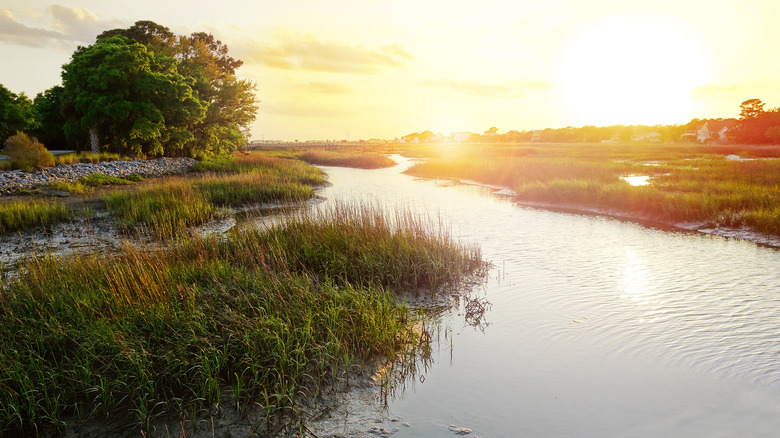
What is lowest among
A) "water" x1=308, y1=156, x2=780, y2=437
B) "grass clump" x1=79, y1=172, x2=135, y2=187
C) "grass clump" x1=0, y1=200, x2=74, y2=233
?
"water" x1=308, y1=156, x2=780, y2=437

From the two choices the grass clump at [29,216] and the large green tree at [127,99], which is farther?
the large green tree at [127,99]

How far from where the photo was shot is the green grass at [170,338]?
462cm

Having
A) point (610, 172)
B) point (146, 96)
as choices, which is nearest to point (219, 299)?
point (610, 172)

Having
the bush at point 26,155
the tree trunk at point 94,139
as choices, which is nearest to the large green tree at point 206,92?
the tree trunk at point 94,139

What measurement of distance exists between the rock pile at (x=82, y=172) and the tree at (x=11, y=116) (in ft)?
61.2

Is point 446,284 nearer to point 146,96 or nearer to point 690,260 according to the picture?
point 690,260

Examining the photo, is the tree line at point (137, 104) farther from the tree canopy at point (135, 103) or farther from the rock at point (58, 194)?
the rock at point (58, 194)

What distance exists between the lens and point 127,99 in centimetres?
3541

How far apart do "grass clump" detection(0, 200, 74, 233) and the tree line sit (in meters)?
20.3

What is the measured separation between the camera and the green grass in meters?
4.62

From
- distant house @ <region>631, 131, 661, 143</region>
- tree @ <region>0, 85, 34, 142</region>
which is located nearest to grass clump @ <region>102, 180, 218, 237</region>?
tree @ <region>0, 85, 34, 142</region>

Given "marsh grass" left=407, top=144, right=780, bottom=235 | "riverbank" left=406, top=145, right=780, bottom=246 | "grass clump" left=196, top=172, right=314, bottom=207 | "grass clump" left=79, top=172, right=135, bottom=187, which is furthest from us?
"grass clump" left=79, top=172, right=135, bottom=187

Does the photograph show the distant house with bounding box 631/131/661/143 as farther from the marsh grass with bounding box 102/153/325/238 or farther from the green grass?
the green grass

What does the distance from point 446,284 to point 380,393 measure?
450 cm
